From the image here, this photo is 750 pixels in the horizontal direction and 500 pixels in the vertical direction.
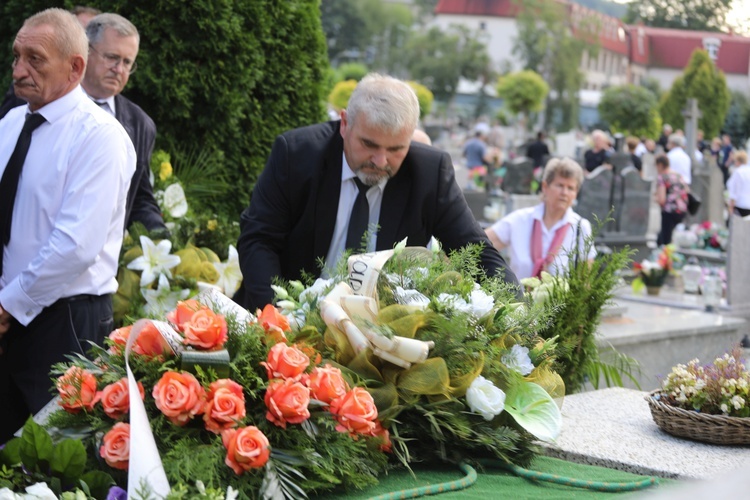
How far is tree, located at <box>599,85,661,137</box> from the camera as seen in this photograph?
46.2 meters

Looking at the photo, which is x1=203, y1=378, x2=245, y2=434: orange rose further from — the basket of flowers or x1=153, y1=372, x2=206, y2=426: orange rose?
the basket of flowers

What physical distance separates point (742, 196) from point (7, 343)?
682 inches

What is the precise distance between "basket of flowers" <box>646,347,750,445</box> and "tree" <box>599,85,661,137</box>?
44.1 meters

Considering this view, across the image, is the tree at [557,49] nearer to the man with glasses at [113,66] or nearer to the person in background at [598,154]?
the person in background at [598,154]

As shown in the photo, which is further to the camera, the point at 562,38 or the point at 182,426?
the point at 562,38

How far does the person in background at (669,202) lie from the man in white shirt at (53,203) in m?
15.0

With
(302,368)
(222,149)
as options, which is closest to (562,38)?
(222,149)

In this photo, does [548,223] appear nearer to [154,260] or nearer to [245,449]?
[154,260]

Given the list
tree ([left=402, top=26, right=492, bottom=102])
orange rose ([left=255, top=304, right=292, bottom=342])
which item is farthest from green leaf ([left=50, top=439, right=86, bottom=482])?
tree ([left=402, top=26, right=492, bottom=102])

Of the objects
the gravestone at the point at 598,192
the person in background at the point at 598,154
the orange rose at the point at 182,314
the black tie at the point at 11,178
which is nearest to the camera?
the orange rose at the point at 182,314

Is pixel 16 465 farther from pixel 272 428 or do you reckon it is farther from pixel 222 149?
pixel 222 149

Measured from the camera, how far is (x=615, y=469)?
111 inches

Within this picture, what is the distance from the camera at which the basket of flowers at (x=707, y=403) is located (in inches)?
122

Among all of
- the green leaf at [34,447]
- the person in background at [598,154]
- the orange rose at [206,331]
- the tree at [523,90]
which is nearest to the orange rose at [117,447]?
the green leaf at [34,447]
